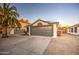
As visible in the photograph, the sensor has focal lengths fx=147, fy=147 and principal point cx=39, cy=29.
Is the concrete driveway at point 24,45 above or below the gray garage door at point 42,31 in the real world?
below

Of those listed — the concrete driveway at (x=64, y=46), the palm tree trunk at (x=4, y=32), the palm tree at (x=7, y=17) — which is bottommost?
the concrete driveway at (x=64, y=46)

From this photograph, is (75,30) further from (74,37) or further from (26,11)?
(26,11)

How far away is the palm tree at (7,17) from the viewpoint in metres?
1.84

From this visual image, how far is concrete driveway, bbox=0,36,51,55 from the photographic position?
1.82 meters

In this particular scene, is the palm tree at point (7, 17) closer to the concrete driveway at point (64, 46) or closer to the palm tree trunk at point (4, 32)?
the palm tree trunk at point (4, 32)

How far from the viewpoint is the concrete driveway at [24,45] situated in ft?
5.97

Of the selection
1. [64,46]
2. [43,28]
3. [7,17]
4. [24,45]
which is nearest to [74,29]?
[64,46]

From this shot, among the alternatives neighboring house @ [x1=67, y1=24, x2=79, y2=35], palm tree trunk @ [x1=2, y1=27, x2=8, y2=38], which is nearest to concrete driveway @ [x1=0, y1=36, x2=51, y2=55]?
palm tree trunk @ [x1=2, y1=27, x2=8, y2=38]

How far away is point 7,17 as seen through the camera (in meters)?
1.87

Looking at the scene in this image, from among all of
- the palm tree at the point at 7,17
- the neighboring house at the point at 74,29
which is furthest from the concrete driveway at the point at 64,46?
the palm tree at the point at 7,17

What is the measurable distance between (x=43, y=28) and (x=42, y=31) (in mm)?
42

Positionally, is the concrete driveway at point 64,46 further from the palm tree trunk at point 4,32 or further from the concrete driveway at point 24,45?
the palm tree trunk at point 4,32

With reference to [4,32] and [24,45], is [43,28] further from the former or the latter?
[4,32]

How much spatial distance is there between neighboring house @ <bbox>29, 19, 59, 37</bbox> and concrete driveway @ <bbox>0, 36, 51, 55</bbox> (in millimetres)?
64
